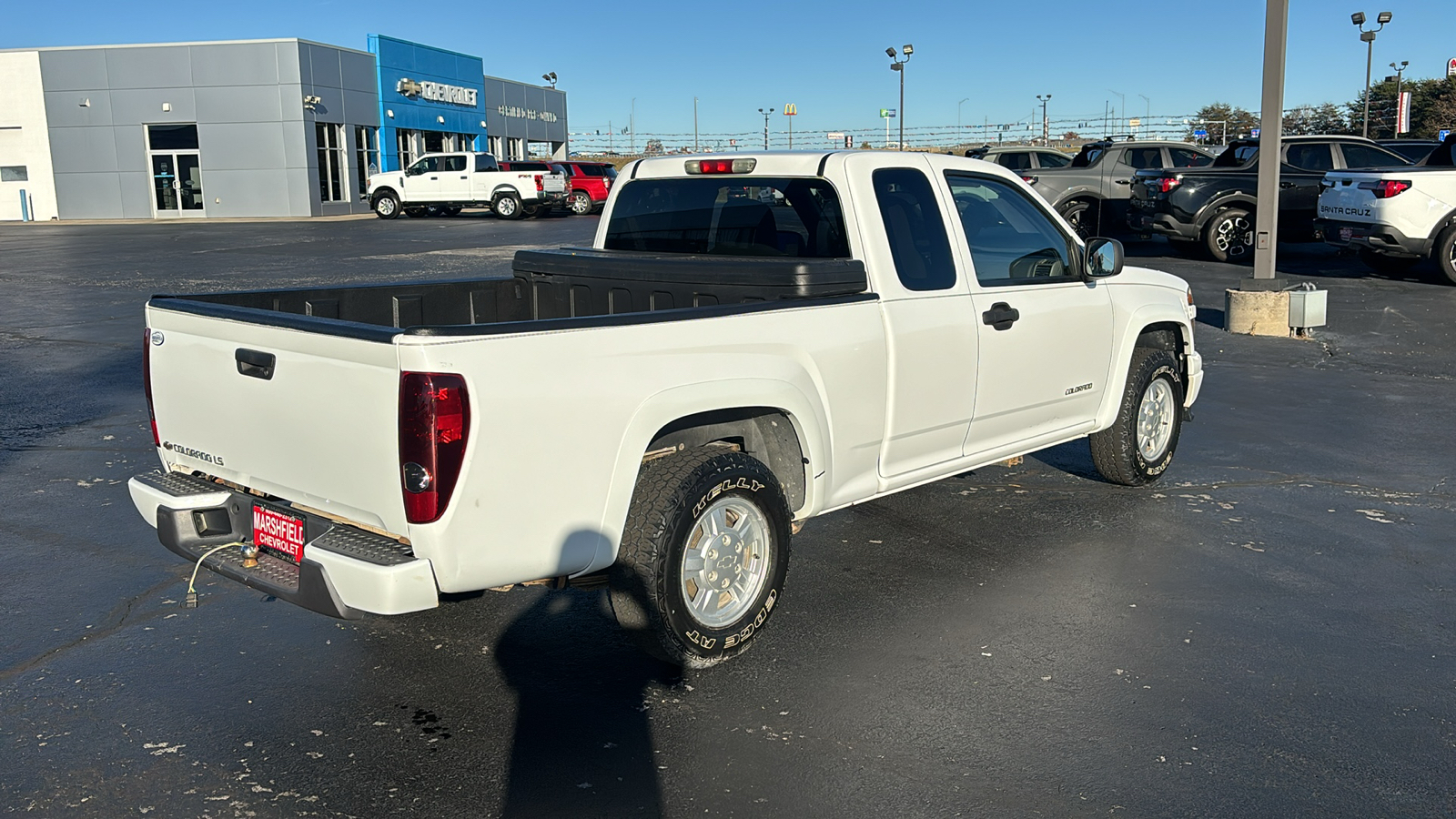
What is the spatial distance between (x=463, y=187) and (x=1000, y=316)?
117ft

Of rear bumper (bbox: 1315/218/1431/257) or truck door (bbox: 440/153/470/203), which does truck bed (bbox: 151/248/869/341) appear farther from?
truck door (bbox: 440/153/470/203)

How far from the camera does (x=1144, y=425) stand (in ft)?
22.2

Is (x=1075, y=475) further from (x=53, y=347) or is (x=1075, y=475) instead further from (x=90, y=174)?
(x=90, y=174)

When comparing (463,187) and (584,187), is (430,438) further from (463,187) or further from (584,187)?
(584,187)

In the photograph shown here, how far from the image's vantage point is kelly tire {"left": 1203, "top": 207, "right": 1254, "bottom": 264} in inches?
756

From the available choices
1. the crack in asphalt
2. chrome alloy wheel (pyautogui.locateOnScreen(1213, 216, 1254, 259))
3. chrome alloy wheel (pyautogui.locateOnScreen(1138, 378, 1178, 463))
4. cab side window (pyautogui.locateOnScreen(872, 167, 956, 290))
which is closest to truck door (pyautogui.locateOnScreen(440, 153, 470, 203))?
chrome alloy wheel (pyautogui.locateOnScreen(1213, 216, 1254, 259))

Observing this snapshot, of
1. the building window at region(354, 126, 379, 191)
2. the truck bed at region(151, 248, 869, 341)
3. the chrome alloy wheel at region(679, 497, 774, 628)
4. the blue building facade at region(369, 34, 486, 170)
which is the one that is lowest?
the chrome alloy wheel at region(679, 497, 774, 628)

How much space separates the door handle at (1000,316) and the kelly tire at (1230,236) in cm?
1518

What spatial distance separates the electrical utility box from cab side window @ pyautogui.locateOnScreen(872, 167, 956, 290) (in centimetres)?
860

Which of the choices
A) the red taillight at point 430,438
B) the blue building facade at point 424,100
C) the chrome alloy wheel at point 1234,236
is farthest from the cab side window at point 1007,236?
the blue building facade at point 424,100

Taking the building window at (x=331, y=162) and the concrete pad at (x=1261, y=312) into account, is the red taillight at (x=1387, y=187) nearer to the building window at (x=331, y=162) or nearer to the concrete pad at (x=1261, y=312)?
the concrete pad at (x=1261, y=312)

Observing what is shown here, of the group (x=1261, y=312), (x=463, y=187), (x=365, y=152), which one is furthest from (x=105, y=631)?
(x=365, y=152)

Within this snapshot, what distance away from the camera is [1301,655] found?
4.52 metres

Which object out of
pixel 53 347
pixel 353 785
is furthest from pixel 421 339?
pixel 53 347
